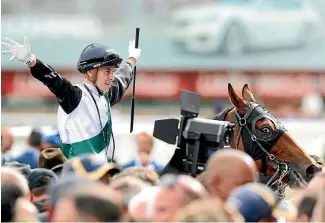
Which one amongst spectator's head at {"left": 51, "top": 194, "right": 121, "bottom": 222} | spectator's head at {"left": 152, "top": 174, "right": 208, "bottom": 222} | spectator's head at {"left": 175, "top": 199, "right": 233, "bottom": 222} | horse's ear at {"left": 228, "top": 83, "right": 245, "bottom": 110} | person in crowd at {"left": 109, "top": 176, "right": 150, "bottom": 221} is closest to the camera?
spectator's head at {"left": 51, "top": 194, "right": 121, "bottom": 222}

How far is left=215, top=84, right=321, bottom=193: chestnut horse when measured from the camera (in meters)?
7.66

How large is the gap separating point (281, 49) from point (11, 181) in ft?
80.2

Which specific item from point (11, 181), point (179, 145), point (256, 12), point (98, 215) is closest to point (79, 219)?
point (98, 215)

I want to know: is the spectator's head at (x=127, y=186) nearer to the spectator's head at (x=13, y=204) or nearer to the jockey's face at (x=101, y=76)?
the spectator's head at (x=13, y=204)

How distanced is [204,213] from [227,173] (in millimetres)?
1098

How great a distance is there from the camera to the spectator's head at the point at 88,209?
4422mm

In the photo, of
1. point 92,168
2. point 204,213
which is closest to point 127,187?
point 92,168

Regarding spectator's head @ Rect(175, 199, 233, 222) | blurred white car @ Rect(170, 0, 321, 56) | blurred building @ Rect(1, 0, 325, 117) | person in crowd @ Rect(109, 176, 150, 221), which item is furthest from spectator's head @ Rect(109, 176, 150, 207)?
blurred white car @ Rect(170, 0, 321, 56)

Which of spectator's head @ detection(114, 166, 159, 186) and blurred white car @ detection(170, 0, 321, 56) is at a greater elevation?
spectator's head @ detection(114, 166, 159, 186)

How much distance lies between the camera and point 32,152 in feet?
32.9

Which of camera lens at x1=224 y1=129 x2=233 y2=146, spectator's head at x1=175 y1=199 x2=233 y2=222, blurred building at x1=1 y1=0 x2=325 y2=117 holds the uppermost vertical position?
spectator's head at x1=175 y1=199 x2=233 y2=222

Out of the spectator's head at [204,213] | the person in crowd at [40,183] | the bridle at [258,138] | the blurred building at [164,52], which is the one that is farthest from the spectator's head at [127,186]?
the blurred building at [164,52]

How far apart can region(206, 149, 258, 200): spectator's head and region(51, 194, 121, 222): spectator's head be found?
1148 millimetres

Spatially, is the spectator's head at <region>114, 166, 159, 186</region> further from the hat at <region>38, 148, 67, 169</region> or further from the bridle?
the bridle
